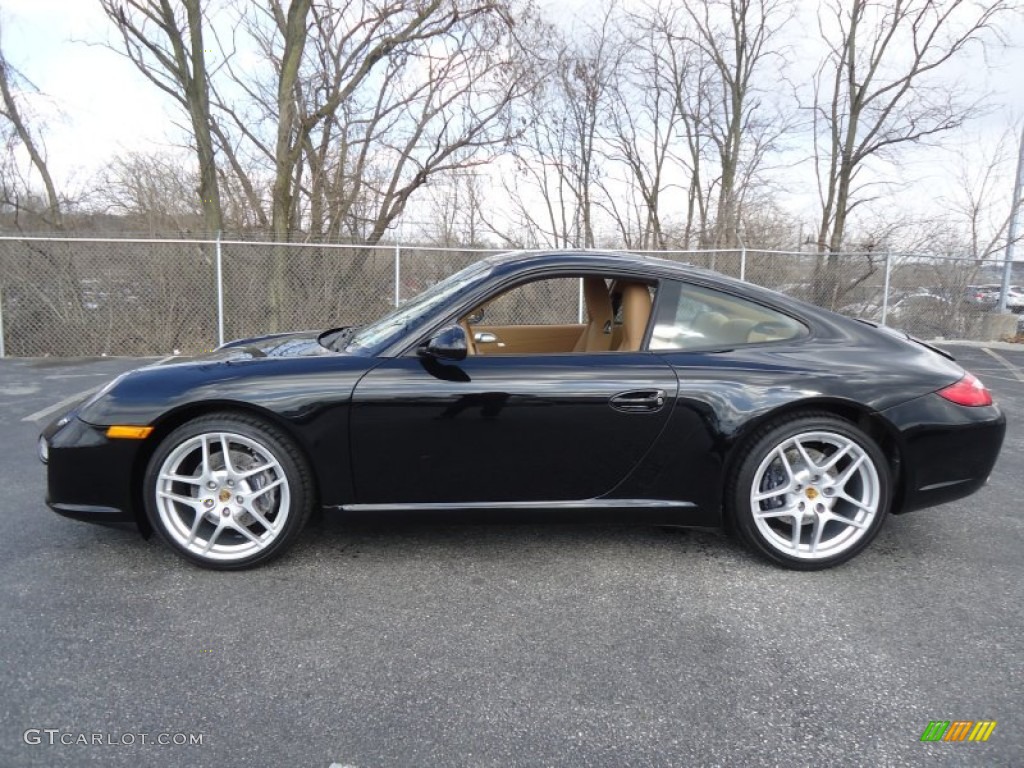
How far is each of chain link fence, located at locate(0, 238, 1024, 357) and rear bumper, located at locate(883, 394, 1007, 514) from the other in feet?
20.9

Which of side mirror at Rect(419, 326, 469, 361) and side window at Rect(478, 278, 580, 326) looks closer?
side mirror at Rect(419, 326, 469, 361)

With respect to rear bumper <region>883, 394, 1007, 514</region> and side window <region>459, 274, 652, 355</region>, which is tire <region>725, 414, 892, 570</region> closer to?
rear bumper <region>883, 394, 1007, 514</region>

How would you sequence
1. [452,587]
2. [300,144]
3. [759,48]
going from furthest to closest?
[759,48], [300,144], [452,587]

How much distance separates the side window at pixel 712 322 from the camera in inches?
113

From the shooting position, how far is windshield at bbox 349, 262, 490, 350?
286 cm

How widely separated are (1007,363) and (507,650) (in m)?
10.3

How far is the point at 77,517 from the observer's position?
270 centimetres

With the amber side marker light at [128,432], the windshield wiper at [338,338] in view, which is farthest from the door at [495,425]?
the amber side marker light at [128,432]

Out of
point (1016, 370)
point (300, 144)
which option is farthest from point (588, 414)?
point (300, 144)

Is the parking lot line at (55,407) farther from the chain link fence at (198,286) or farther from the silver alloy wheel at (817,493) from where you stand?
the silver alloy wheel at (817,493)

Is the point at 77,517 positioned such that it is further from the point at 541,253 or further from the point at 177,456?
the point at 541,253

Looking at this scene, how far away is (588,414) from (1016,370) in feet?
29.4

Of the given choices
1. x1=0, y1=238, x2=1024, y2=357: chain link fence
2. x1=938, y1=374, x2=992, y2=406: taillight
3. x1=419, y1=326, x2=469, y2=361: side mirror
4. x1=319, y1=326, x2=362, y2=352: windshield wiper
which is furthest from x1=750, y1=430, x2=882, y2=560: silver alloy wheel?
x1=0, y1=238, x2=1024, y2=357: chain link fence
